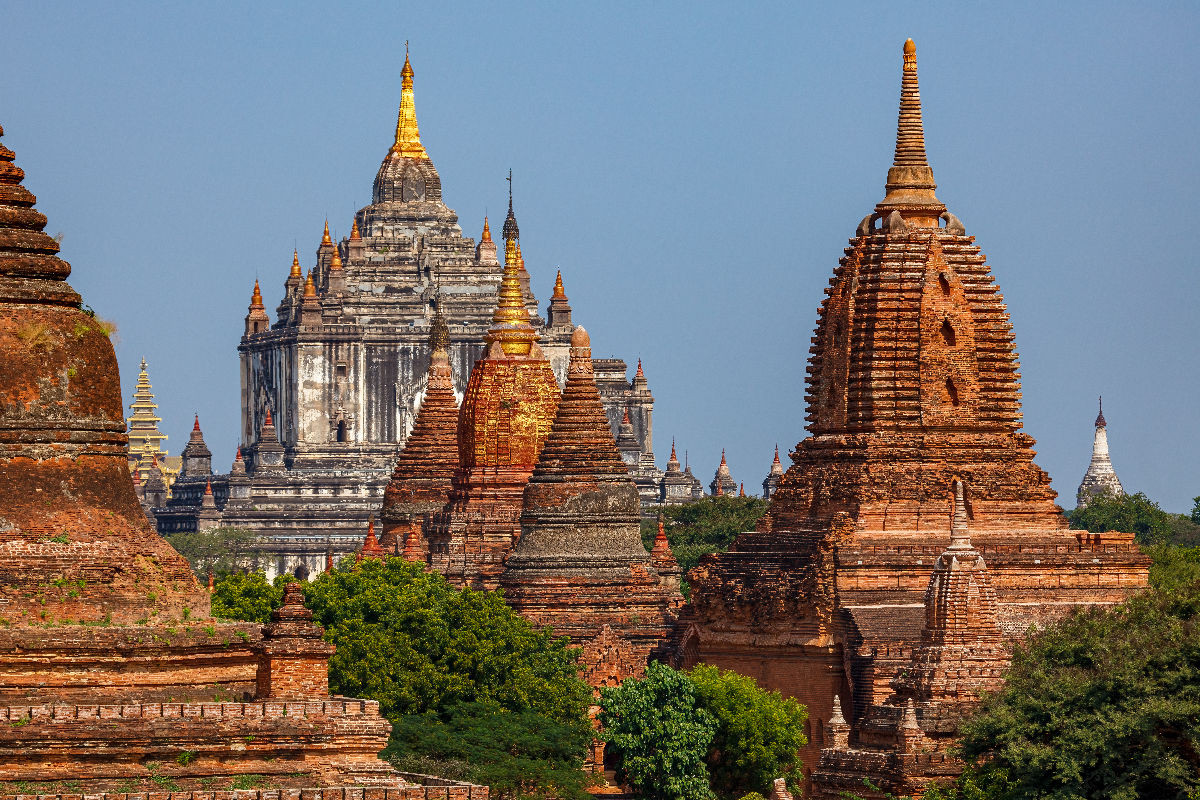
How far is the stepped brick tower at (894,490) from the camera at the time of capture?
2157 inches

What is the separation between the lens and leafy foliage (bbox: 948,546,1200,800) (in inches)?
1452

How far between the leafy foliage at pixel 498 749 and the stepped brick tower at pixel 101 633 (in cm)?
1266

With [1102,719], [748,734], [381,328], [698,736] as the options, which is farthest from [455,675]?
[381,328]

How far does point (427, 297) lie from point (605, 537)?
235ft

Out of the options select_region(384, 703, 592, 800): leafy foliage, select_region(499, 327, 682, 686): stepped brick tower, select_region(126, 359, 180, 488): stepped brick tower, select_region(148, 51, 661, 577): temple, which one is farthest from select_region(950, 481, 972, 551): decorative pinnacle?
select_region(126, 359, 180, 488): stepped brick tower

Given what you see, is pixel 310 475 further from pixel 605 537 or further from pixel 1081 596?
pixel 1081 596

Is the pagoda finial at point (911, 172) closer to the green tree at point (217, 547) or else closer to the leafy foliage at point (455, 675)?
the leafy foliage at point (455, 675)

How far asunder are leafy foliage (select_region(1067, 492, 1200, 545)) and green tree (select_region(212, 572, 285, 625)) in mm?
53607

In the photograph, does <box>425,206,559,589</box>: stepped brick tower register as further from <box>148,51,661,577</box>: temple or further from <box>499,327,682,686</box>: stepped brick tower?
<box>148,51,661,577</box>: temple

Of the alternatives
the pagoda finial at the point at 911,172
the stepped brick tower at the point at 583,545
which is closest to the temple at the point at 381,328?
the stepped brick tower at the point at 583,545

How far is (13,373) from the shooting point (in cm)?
3322

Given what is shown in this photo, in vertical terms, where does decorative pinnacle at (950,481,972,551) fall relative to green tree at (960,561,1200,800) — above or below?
above

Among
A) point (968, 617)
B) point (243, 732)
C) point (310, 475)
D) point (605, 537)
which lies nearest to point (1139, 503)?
point (310, 475)

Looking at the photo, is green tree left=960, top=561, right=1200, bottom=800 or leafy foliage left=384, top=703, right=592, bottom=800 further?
leafy foliage left=384, top=703, right=592, bottom=800
